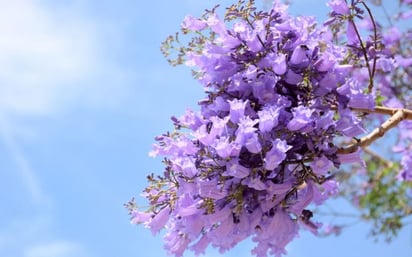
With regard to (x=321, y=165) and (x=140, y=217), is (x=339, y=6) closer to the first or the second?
(x=321, y=165)

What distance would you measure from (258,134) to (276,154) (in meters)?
0.07

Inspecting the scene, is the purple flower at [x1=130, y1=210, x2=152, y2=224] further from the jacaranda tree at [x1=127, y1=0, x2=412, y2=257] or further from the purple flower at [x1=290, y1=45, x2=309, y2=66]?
the purple flower at [x1=290, y1=45, x2=309, y2=66]

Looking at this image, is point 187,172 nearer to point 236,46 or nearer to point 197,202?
point 197,202

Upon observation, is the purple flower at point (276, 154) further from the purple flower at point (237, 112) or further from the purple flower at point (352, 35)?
the purple flower at point (352, 35)

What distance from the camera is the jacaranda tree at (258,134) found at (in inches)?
60.7

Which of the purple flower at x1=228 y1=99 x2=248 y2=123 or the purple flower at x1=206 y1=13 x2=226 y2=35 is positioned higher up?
the purple flower at x1=206 y1=13 x2=226 y2=35

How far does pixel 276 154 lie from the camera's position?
1.49 metres

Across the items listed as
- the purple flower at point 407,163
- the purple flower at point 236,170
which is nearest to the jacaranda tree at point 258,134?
the purple flower at point 236,170

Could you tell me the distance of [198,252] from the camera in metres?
1.72

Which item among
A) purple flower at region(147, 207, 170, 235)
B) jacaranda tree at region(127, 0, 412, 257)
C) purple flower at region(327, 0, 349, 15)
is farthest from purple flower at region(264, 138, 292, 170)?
purple flower at region(327, 0, 349, 15)

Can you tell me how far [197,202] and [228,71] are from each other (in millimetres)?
321

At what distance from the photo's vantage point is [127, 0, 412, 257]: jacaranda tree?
154 centimetres

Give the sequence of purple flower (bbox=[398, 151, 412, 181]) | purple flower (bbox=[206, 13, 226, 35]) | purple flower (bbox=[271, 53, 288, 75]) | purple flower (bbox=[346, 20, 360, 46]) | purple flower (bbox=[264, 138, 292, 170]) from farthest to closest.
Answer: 1. purple flower (bbox=[398, 151, 412, 181])
2. purple flower (bbox=[346, 20, 360, 46])
3. purple flower (bbox=[206, 13, 226, 35])
4. purple flower (bbox=[271, 53, 288, 75])
5. purple flower (bbox=[264, 138, 292, 170])

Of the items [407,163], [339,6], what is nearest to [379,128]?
[339,6]
